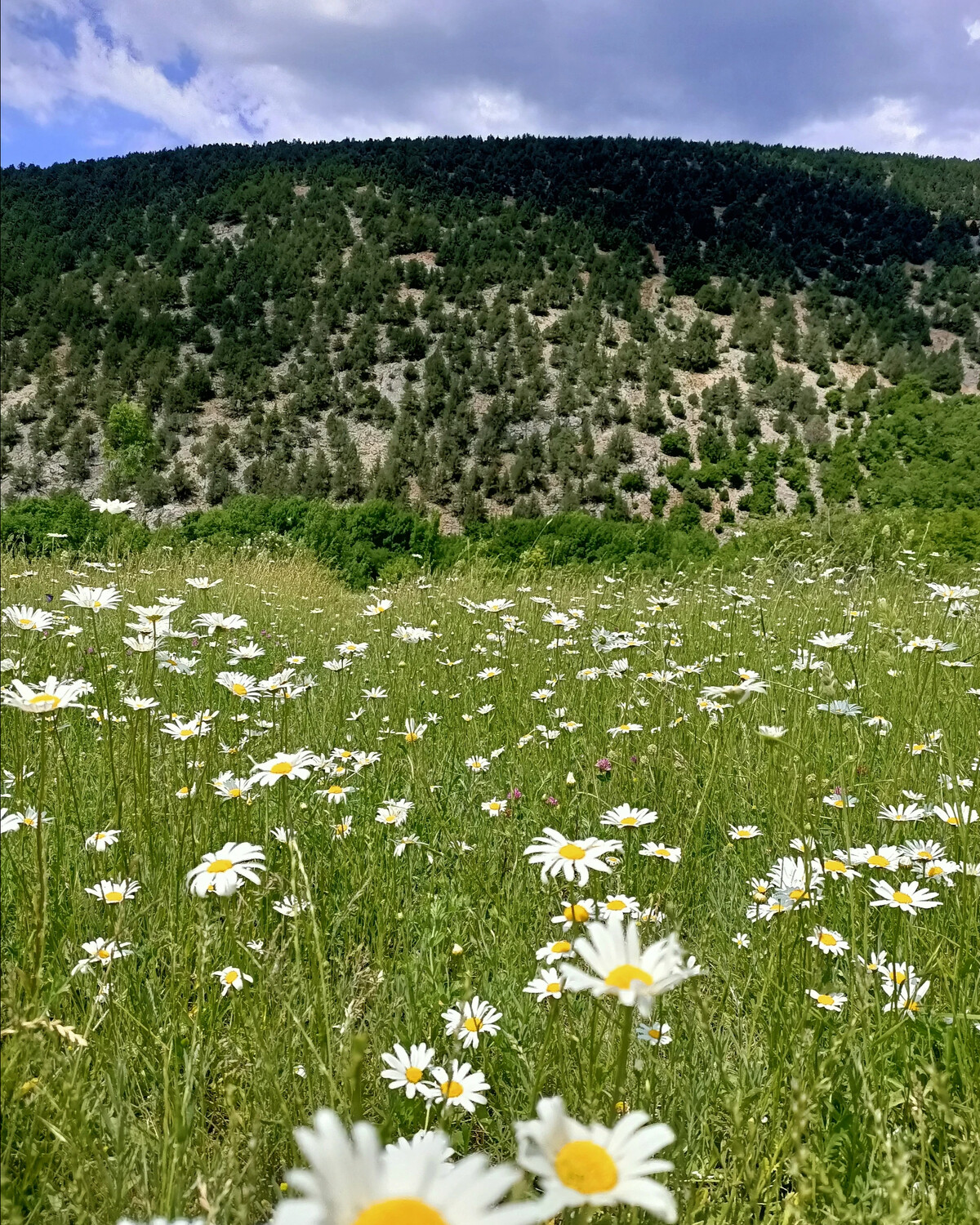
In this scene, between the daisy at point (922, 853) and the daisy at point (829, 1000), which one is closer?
the daisy at point (829, 1000)

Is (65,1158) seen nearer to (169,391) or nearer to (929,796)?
(929,796)

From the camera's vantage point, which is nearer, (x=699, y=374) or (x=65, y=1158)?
(x=65, y=1158)

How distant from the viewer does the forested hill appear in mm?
14867

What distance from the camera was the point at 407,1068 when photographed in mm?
1191

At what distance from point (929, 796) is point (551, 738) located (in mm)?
1205

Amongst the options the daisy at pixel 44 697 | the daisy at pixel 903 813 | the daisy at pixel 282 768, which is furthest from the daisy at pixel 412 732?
the daisy at pixel 903 813

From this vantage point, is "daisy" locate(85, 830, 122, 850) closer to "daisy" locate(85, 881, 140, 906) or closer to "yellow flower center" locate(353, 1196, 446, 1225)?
"daisy" locate(85, 881, 140, 906)

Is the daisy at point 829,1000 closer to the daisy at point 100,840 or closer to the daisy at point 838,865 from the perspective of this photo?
the daisy at point 838,865

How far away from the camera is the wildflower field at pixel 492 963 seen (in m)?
0.80

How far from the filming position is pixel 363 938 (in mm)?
1680

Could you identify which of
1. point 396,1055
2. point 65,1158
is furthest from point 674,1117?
point 65,1158

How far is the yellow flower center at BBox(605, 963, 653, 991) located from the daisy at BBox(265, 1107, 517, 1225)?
25 centimetres

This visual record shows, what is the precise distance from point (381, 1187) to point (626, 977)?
12.8 inches

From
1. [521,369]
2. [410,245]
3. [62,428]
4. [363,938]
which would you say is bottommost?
[363,938]
